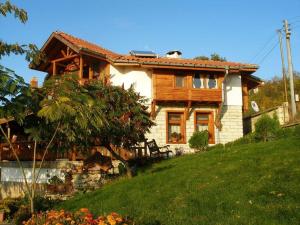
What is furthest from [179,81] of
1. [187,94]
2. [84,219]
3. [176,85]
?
[84,219]

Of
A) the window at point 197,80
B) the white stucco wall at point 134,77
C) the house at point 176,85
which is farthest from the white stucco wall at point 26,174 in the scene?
the window at point 197,80

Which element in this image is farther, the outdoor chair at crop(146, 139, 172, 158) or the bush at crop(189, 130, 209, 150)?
the bush at crop(189, 130, 209, 150)

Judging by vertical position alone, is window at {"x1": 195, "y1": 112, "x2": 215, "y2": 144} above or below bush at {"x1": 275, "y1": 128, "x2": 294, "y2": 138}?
above

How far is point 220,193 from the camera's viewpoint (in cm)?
1005

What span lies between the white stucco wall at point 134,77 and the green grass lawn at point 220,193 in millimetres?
9708

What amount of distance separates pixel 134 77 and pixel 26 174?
8091mm

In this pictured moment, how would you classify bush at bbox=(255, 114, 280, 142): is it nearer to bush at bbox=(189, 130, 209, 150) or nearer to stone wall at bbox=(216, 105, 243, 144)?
bush at bbox=(189, 130, 209, 150)

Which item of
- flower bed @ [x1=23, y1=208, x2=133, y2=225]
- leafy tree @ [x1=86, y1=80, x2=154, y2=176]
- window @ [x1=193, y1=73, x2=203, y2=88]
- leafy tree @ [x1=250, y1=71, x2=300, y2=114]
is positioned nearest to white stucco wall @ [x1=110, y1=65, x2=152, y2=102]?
window @ [x1=193, y1=73, x2=203, y2=88]

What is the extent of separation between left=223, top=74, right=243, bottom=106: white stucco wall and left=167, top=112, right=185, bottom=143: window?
3426mm

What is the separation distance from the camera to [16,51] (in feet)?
40.0

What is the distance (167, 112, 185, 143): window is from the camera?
80.4 ft

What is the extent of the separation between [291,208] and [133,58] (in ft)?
57.1

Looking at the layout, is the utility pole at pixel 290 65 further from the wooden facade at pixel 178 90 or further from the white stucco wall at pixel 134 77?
the white stucco wall at pixel 134 77

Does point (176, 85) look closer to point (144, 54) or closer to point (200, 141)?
point (144, 54)
